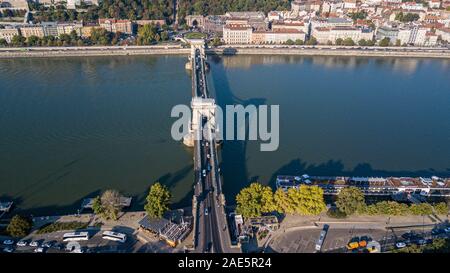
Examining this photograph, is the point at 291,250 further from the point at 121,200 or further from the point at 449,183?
the point at 449,183

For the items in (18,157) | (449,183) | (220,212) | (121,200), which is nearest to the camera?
(220,212)

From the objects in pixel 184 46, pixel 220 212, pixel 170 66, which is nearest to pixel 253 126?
pixel 220 212

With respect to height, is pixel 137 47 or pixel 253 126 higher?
pixel 137 47

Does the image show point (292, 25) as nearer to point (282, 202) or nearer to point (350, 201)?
point (350, 201)

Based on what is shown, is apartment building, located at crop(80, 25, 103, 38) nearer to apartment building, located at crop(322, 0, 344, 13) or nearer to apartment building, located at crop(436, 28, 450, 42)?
apartment building, located at crop(322, 0, 344, 13)

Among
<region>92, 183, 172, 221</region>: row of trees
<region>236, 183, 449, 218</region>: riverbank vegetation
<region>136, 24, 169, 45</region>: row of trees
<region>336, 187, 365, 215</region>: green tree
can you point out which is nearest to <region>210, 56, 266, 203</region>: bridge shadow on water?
<region>236, 183, 449, 218</region>: riverbank vegetation

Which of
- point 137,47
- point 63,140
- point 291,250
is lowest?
point 291,250

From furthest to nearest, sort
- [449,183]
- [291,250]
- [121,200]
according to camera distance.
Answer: [449,183]
[121,200]
[291,250]

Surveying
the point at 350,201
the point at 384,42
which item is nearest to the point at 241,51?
the point at 384,42
